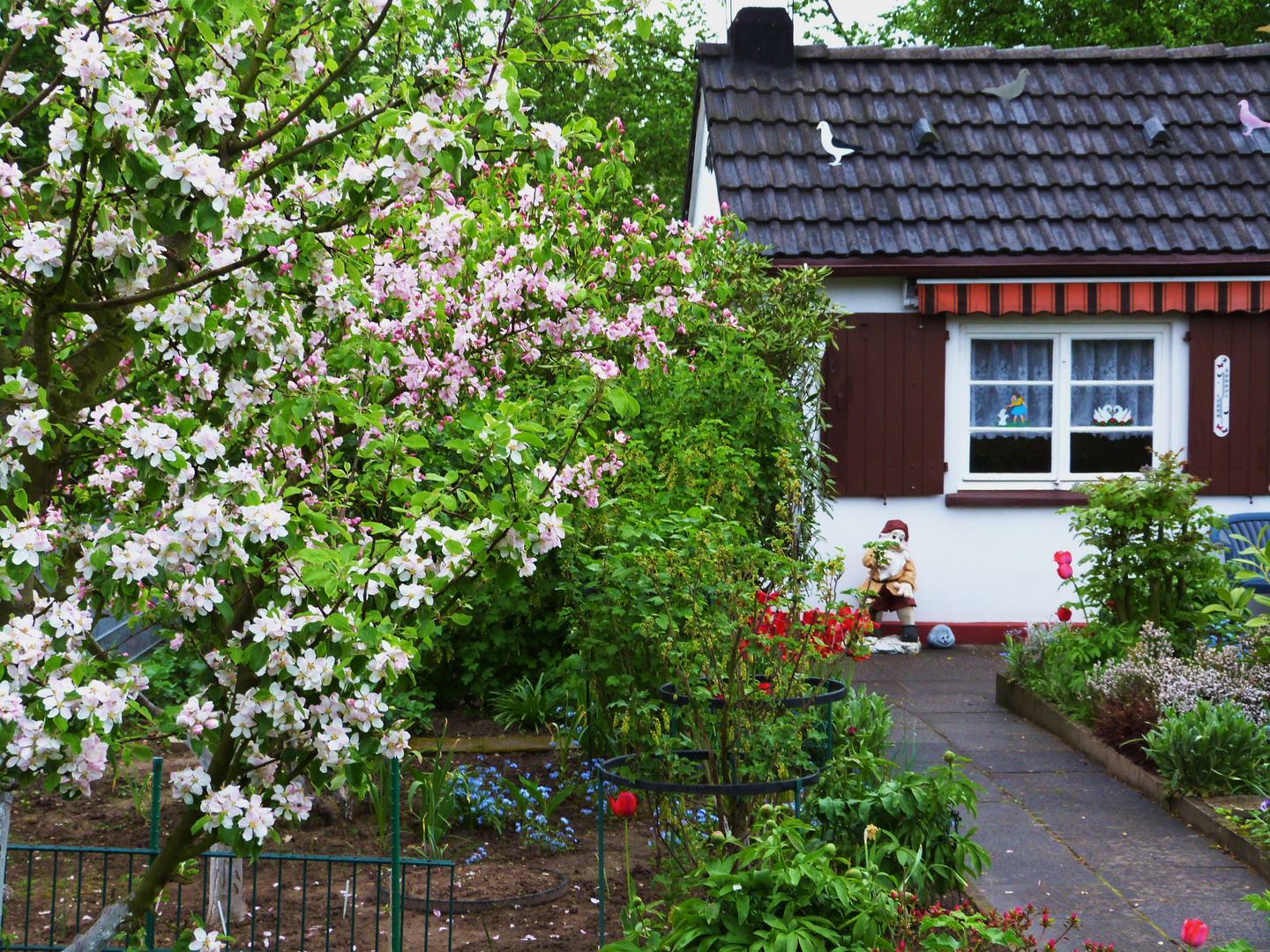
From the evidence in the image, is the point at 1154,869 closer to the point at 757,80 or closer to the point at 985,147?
the point at 985,147

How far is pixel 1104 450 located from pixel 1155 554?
3.32 meters

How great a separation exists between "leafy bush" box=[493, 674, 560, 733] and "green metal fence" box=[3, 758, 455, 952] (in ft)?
5.39

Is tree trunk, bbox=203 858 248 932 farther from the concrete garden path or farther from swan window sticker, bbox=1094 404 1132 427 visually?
swan window sticker, bbox=1094 404 1132 427

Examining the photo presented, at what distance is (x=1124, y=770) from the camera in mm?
5605

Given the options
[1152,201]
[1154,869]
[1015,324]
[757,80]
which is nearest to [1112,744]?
[1154,869]

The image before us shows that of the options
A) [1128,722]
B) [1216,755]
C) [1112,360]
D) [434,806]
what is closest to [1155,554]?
[1128,722]

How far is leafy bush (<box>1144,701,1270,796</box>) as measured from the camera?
16.5 ft

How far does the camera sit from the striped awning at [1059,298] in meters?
9.45

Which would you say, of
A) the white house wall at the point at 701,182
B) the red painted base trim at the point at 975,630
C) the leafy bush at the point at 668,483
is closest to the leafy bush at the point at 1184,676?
the leafy bush at the point at 668,483

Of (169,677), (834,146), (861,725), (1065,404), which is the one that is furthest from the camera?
(834,146)

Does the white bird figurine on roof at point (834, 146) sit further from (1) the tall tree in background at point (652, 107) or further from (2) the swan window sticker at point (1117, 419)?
Result: (1) the tall tree in background at point (652, 107)

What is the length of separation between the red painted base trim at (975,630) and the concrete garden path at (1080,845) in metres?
2.38

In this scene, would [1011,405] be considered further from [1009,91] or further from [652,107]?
[652,107]

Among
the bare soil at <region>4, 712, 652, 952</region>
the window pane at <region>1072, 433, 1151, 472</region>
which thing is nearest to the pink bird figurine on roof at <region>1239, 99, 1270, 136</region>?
the window pane at <region>1072, 433, 1151, 472</region>
